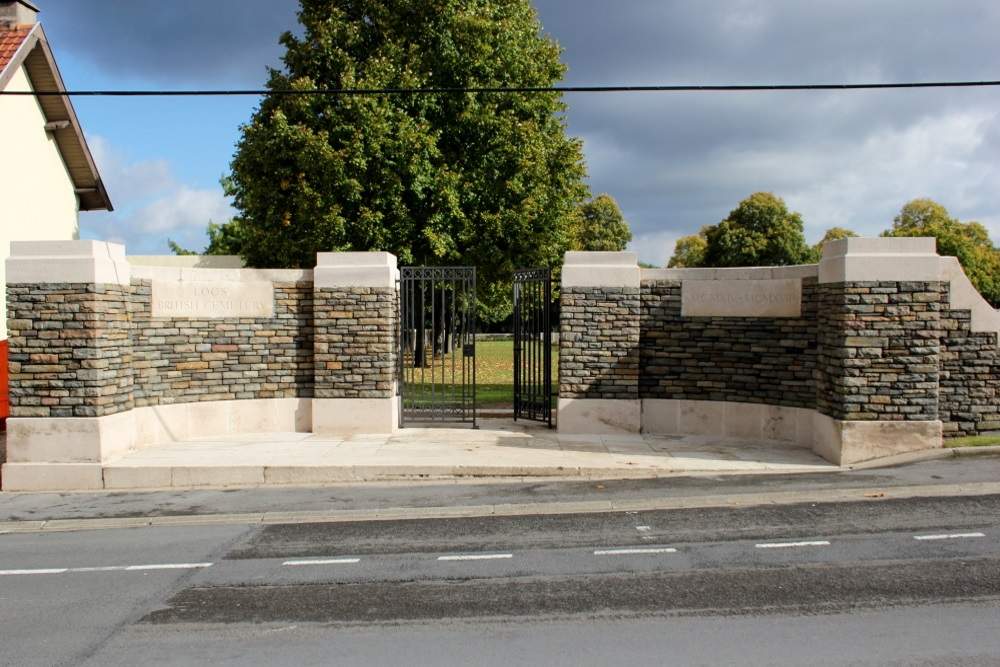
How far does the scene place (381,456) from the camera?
34.0 ft

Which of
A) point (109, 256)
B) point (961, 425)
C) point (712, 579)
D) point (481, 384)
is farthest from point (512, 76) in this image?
point (712, 579)

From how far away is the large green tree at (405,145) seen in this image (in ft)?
57.5

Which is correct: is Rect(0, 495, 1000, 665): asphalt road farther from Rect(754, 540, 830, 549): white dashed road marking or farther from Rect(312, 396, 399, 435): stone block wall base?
Rect(312, 396, 399, 435): stone block wall base

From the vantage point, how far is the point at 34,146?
18.0 m

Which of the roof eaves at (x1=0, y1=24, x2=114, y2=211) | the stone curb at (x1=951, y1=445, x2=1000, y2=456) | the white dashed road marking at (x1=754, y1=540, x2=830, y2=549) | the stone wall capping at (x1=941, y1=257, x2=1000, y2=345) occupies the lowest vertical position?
the white dashed road marking at (x1=754, y1=540, x2=830, y2=549)

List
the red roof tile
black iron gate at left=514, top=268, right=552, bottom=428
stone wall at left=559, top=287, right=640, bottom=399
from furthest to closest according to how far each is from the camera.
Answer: the red roof tile, black iron gate at left=514, top=268, right=552, bottom=428, stone wall at left=559, top=287, right=640, bottom=399

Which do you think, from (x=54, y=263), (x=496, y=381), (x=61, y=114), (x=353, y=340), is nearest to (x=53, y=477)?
(x=54, y=263)

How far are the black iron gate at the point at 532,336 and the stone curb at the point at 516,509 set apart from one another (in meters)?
4.35

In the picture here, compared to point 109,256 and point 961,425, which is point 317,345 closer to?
point 109,256

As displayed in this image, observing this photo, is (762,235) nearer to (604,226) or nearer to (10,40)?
(604,226)

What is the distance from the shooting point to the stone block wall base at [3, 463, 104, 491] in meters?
9.77

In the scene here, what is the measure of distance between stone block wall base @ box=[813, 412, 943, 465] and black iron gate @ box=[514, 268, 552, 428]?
14.7 ft

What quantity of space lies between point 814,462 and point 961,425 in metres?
2.02

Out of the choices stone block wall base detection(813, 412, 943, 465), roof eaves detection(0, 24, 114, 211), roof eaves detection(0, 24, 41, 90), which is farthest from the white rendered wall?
stone block wall base detection(813, 412, 943, 465)
